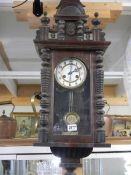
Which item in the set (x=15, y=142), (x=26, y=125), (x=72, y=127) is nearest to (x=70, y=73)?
(x=72, y=127)

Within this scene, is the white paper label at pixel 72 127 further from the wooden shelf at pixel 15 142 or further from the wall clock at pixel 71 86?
the wooden shelf at pixel 15 142

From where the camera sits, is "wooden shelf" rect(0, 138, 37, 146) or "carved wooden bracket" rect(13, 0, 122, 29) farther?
"carved wooden bracket" rect(13, 0, 122, 29)

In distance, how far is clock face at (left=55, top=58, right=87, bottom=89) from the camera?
1.30 metres

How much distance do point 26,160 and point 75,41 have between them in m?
0.91

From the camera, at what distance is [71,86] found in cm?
130

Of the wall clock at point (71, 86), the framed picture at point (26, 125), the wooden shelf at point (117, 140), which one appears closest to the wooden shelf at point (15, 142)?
the wooden shelf at point (117, 140)

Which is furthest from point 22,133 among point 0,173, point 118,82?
point 118,82

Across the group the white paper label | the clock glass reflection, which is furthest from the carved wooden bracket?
the white paper label

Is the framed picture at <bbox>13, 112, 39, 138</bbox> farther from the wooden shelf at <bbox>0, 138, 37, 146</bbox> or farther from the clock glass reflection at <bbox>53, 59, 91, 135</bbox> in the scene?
the clock glass reflection at <bbox>53, 59, 91, 135</bbox>

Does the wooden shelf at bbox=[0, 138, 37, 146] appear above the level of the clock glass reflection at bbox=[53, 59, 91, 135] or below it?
below

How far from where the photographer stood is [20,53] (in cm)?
359

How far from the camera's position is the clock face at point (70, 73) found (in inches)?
51.3

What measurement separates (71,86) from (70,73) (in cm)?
5

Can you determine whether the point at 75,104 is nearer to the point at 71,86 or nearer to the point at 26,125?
the point at 71,86
